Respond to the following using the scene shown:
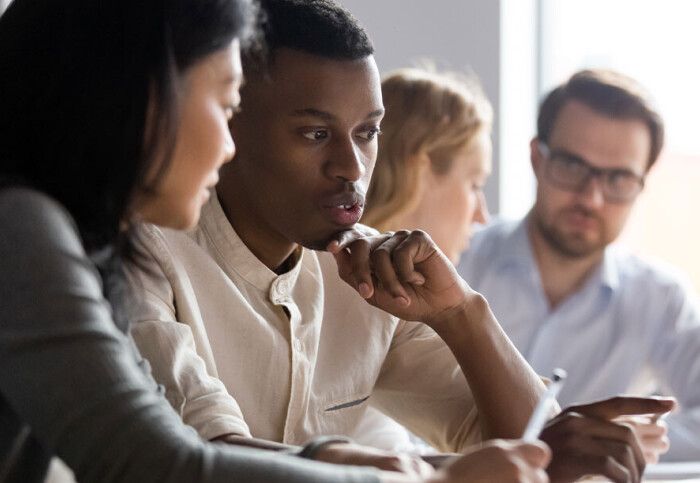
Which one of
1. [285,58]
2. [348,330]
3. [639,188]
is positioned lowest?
[639,188]

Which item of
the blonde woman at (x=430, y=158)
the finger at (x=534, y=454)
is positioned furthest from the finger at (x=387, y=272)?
the blonde woman at (x=430, y=158)

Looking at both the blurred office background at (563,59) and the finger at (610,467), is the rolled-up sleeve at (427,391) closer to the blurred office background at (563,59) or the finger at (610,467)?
the finger at (610,467)

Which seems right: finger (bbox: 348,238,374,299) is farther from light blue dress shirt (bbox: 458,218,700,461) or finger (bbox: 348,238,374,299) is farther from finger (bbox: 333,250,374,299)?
light blue dress shirt (bbox: 458,218,700,461)

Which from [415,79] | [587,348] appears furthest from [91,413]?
[587,348]

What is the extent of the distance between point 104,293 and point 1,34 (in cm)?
25

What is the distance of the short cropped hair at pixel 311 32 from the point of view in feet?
4.06

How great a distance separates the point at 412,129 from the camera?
2.27 m

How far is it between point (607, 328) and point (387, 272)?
170cm

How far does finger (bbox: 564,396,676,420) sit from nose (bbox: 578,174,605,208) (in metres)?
1.74

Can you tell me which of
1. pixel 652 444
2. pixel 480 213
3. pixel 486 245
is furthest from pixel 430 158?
pixel 652 444

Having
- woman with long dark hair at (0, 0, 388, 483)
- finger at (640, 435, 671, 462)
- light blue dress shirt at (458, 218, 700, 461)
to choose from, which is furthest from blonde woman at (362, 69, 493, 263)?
woman with long dark hair at (0, 0, 388, 483)

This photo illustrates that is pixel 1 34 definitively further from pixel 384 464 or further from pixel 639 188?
pixel 639 188

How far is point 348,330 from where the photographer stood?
1378mm

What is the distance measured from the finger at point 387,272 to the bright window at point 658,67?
7.61ft
